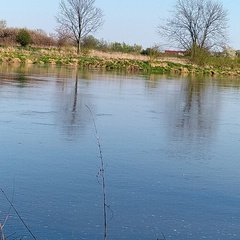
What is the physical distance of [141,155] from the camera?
642 cm

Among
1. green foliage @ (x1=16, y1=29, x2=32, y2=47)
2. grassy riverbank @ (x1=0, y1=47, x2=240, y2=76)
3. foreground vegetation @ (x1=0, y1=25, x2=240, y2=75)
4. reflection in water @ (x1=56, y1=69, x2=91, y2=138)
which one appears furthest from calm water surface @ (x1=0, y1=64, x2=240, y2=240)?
green foliage @ (x1=16, y1=29, x2=32, y2=47)

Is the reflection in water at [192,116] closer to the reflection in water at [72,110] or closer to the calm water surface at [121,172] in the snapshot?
the calm water surface at [121,172]

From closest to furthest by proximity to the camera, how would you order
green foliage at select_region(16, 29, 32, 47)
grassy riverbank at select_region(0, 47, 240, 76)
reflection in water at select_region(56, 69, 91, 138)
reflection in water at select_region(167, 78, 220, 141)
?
reflection in water at select_region(56, 69, 91, 138)
reflection in water at select_region(167, 78, 220, 141)
grassy riverbank at select_region(0, 47, 240, 76)
green foliage at select_region(16, 29, 32, 47)

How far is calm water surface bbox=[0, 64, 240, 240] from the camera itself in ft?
12.9

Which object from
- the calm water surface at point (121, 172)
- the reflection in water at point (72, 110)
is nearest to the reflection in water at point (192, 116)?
the calm water surface at point (121, 172)

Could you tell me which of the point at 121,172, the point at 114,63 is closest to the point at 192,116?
the point at 121,172

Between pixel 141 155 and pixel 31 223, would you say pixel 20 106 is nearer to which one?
pixel 141 155

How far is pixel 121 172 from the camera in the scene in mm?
5512

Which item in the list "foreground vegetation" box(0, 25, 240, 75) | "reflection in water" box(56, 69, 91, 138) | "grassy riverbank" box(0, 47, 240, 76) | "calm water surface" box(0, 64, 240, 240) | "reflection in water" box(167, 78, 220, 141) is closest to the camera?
"calm water surface" box(0, 64, 240, 240)

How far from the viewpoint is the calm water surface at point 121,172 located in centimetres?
392

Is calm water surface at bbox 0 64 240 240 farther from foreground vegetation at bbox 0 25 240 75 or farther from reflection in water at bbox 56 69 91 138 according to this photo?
foreground vegetation at bbox 0 25 240 75

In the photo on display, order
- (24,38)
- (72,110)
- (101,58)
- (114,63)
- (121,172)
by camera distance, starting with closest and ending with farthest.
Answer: (121,172)
(72,110)
(114,63)
(101,58)
(24,38)

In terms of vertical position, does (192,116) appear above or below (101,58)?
below

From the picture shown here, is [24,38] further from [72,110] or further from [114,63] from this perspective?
[72,110]
